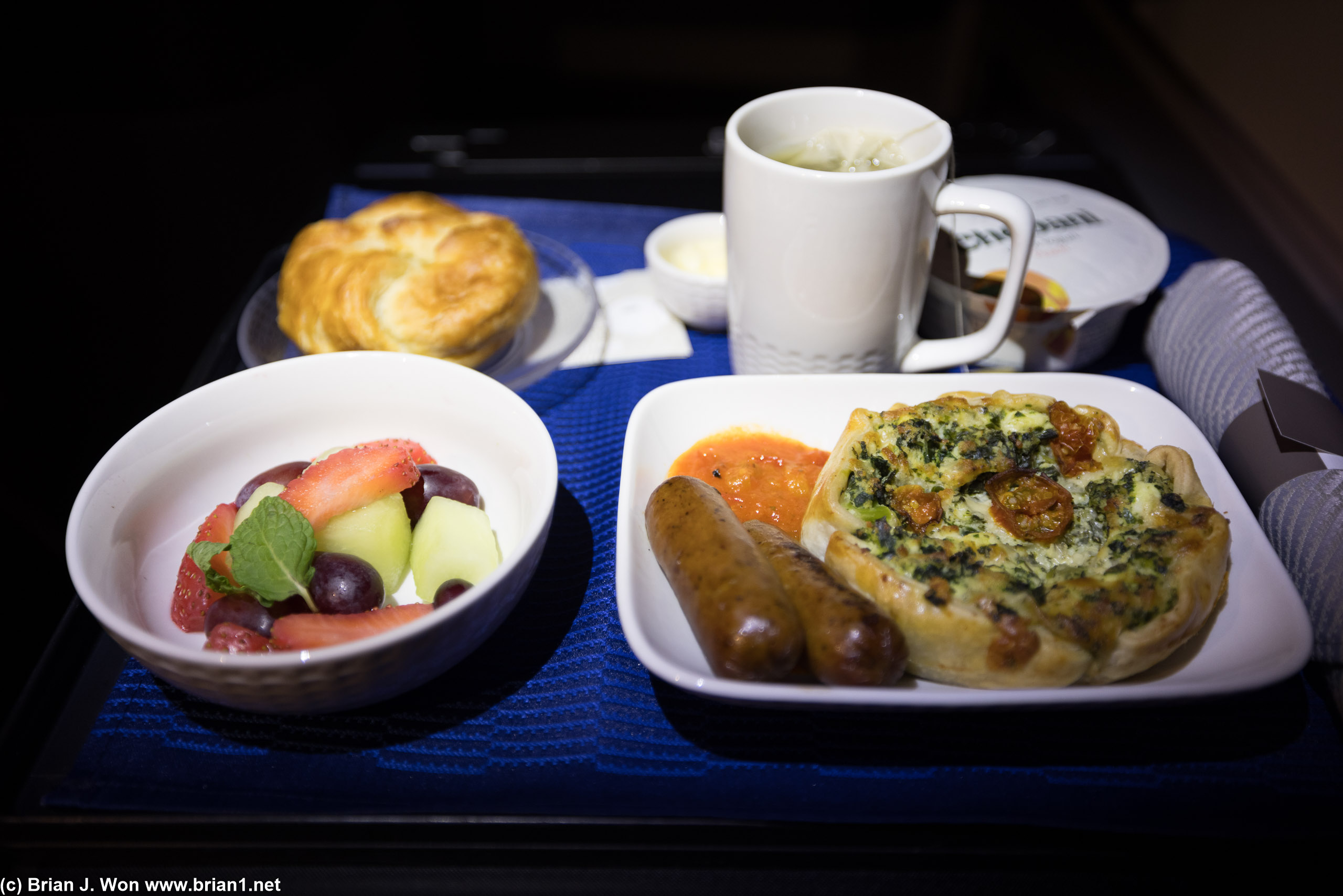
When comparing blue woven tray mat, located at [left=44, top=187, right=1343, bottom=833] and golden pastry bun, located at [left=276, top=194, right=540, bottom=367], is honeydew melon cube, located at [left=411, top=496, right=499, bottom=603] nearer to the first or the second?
blue woven tray mat, located at [left=44, top=187, right=1343, bottom=833]

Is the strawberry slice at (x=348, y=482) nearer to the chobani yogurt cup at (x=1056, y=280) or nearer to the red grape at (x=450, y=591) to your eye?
the red grape at (x=450, y=591)

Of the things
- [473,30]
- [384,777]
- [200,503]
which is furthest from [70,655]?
[473,30]

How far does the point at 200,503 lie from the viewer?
195cm

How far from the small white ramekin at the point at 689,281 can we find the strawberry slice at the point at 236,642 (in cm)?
154

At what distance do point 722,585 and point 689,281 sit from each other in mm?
1330

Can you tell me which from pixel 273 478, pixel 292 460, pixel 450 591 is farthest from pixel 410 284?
pixel 450 591

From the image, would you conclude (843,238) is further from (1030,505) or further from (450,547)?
(450,547)

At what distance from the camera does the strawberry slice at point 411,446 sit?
190cm

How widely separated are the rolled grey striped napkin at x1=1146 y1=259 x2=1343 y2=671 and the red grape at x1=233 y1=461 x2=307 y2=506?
226 cm

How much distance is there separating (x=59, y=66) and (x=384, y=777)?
335cm

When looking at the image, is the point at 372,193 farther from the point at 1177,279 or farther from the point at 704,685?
the point at 1177,279

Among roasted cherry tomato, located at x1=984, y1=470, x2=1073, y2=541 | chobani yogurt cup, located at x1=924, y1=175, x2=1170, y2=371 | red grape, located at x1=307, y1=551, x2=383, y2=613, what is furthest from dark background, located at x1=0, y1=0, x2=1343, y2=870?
→ roasted cherry tomato, located at x1=984, y1=470, x2=1073, y2=541

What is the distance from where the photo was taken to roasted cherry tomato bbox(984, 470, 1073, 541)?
1.70 meters

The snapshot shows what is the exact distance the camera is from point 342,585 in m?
1.59
